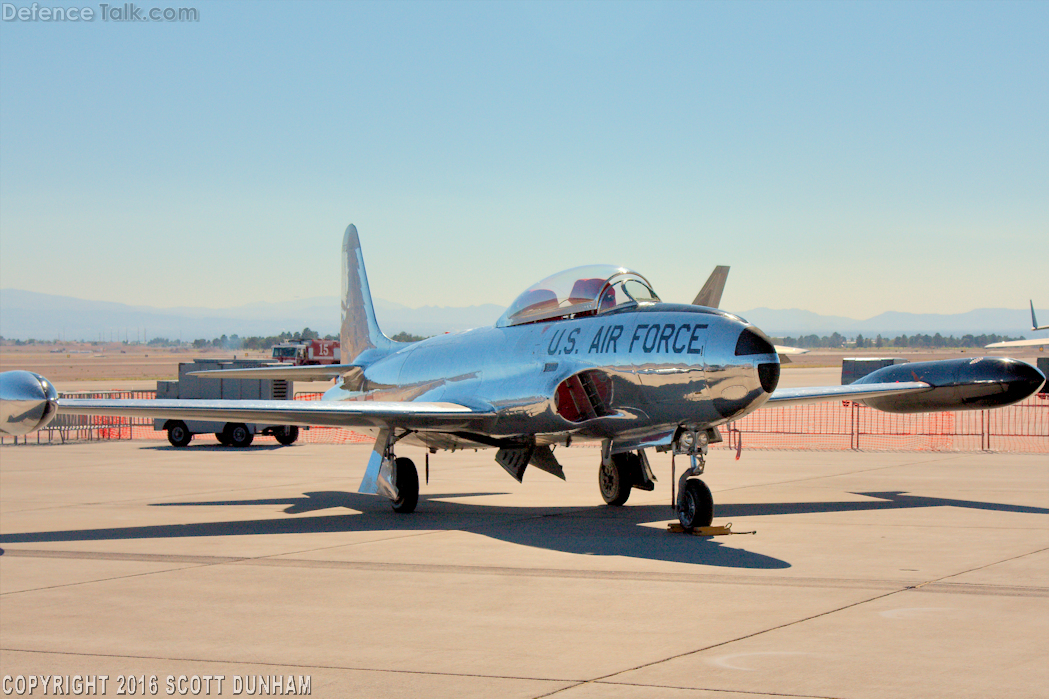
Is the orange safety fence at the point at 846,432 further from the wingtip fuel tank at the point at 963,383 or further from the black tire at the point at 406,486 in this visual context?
the black tire at the point at 406,486

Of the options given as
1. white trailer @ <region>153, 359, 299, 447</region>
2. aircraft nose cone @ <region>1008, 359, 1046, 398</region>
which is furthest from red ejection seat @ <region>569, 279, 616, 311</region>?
white trailer @ <region>153, 359, 299, 447</region>

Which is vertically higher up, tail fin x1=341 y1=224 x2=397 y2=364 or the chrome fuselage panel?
tail fin x1=341 y1=224 x2=397 y2=364

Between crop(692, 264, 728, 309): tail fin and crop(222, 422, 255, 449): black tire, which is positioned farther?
crop(222, 422, 255, 449): black tire

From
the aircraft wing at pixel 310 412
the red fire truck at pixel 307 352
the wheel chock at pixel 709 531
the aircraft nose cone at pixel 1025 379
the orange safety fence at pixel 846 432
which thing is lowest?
the wheel chock at pixel 709 531

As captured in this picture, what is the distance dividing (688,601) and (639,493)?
907 centimetres

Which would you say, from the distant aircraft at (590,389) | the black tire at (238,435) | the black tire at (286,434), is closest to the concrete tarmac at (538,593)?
the distant aircraft at (590,389)

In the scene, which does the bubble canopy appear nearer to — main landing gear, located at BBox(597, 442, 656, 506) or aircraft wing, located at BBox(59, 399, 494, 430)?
aircraft wing, located at BBox(59, 399, 494, 430)

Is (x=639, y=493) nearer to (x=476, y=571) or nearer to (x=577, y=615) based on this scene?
(x=476, y=571)

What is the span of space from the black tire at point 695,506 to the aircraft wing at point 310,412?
Answer: 3373mm

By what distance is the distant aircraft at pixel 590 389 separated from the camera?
1158 centimetres

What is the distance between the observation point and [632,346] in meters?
12.4

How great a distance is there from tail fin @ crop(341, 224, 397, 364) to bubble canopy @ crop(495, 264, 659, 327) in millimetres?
5810

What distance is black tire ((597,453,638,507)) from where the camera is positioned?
15.5m

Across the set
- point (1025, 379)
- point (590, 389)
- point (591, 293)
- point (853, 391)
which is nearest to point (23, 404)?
point (590, 389)
